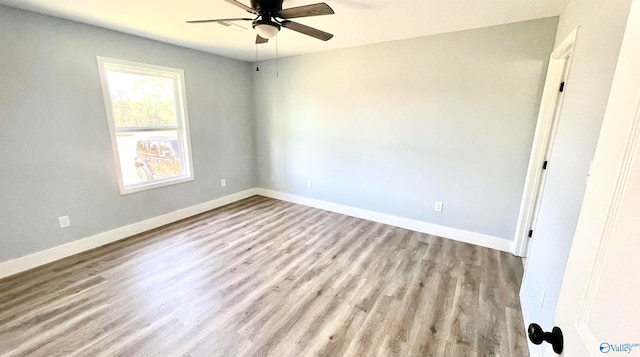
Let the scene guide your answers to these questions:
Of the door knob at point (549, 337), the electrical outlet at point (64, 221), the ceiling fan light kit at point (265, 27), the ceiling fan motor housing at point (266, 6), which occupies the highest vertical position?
the ceiling fan motor housing at point (266, 6)

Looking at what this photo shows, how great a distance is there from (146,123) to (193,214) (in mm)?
1450

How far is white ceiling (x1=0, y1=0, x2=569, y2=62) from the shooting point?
216cm

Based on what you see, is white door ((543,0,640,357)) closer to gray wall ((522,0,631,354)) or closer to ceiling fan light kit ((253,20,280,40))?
gray wall ((522,0,631,354))

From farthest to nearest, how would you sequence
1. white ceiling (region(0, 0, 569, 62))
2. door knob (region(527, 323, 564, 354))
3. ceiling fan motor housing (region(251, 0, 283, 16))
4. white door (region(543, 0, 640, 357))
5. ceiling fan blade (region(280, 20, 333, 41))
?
white ceiling (region(0, 0, 569, 62)) < ceiling fan blade (region(280, 20, 333, 41)) < ceiling fan motor housing (region(251, 0, 283, 16)) < door knob (region(527, 323, 564, 354)) < white door (region(543, 0, 640, 357))

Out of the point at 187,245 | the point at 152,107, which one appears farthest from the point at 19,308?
the point at 152,107

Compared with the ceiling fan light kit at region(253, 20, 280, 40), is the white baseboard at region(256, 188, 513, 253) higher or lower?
lower

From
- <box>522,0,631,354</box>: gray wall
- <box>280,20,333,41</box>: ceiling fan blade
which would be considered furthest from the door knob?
<box>280,20,333,41</box>: ceiling fan blade

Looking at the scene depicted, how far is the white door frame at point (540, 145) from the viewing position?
2.36 metres

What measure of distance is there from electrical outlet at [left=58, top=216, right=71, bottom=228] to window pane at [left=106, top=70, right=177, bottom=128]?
1131 mm

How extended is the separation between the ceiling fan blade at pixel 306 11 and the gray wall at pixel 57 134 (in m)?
2.31

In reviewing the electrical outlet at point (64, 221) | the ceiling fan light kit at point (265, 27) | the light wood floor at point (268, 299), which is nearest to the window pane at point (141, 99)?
the electrical outlet at point (64, 221)

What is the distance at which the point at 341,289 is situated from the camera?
231 centimetres

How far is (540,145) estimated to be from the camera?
8.39ft

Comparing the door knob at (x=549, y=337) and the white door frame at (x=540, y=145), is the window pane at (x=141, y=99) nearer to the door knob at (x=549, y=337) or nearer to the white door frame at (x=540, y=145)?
the door knob at (x=549, y=337)
